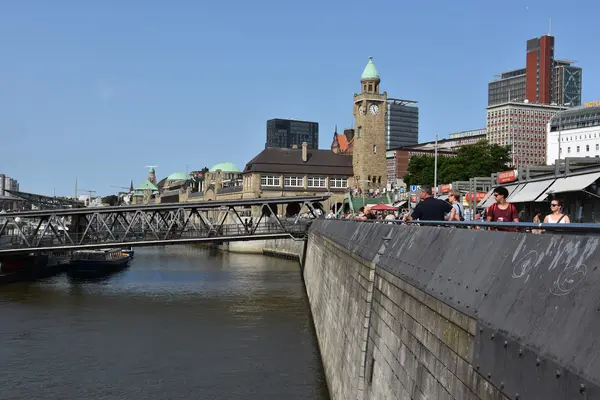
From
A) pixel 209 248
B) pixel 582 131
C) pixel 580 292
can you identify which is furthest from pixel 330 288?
pixel 582 131

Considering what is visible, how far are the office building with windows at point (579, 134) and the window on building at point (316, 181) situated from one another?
166 feet

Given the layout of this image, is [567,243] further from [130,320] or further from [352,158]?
[352,158]

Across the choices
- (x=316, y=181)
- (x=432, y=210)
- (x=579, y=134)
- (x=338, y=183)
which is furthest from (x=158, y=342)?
(x=579, y=134)

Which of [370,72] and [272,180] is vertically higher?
[370,72]

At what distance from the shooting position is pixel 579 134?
524 ft

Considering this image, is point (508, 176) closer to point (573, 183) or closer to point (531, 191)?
point (531, 191)

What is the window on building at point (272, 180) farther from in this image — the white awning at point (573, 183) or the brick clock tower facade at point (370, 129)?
the white awning at point (573, 183)

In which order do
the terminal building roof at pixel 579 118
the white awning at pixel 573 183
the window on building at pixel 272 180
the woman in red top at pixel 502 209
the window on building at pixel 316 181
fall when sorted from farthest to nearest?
1. the terminal building roof at pixel 579 118
2. the window on building at pixel 316 181
3. the window on building at pixel 272 180
4. the white awning at pixel 573 183
5. the woman in red top at pixel 502 209

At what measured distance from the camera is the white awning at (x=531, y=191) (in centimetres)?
2955

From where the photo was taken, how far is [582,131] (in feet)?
521

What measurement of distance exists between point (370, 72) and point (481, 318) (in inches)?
5343

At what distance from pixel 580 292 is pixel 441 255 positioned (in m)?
4.97

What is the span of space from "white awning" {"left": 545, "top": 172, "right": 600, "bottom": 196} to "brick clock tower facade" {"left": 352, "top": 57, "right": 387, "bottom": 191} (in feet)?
364

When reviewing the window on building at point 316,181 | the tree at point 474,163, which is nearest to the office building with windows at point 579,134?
the tree at point 474,163
